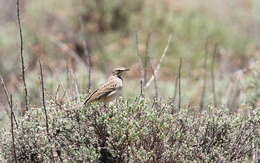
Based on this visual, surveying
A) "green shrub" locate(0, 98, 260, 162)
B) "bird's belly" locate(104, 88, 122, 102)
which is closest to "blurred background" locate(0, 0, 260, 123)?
"bird's belly" locate(104, 88, 122, 102)

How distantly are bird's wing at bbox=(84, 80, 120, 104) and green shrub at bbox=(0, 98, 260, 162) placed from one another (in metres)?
0.22

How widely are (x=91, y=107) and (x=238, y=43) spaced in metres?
12.5

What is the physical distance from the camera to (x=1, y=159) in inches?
177

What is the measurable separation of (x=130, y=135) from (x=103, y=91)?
3.35 feet

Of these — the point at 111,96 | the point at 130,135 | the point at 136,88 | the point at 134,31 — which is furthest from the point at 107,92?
the point at 134,31

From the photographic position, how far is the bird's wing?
4684 millimetres

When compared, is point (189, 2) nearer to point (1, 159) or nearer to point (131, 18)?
point (131, 18)

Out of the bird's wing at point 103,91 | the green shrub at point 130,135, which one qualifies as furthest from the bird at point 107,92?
the green shrub at point 130,135

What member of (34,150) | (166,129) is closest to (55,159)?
(34,150)

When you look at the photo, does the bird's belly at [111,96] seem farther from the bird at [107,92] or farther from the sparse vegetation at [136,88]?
the sparse vegetation at [136,88]

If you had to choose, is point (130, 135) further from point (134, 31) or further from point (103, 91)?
point (134, 31)

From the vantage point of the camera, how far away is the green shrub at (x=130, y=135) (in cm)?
414

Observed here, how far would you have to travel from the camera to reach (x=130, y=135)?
13.3ft

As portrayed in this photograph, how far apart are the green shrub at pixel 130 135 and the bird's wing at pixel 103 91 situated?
0.72ft
